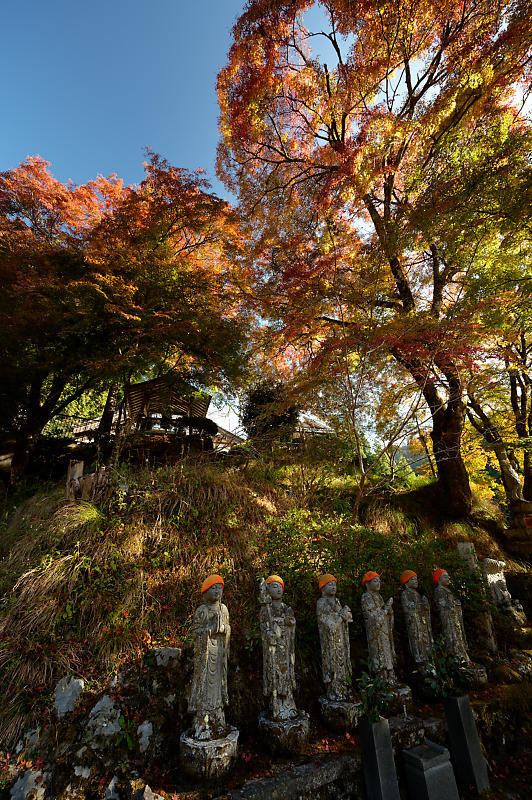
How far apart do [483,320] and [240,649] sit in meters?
6.17

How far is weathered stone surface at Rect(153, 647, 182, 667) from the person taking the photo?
Result: 3.31 meters

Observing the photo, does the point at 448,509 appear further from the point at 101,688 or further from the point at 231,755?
the point at 101,688

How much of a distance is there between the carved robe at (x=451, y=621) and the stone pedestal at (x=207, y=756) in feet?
9.34

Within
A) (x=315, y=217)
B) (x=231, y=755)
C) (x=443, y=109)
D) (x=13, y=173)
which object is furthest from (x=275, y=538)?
(x=13, y=173)

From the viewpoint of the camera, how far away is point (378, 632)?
358cm

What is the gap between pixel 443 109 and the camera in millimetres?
6004

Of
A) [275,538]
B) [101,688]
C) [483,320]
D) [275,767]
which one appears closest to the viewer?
[275,767]

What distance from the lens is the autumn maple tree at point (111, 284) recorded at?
6578 millimetres

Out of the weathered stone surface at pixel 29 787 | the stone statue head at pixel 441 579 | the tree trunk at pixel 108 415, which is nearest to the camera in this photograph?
the weathered stone surface at pixel 29 787

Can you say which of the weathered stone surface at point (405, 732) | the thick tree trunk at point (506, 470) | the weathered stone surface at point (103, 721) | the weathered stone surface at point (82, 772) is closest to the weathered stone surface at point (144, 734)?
the weathered stone surface at point (103, 721)

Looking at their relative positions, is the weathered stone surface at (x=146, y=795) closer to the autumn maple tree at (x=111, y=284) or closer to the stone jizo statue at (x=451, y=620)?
the stone jizo statue at (x=451, y=620)

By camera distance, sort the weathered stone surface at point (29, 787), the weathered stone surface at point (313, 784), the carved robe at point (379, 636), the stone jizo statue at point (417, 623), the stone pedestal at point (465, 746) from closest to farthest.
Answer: the weathered stone surface at point (313, 784), the weathered stone surface at point (29, 787), the stone pedestal at point (465, 746), the carved robe at point (379, 636), the stone jizo statue at point (417, 623)

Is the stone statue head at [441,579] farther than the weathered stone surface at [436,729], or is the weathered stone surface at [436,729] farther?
the stone statue head at [441,579]

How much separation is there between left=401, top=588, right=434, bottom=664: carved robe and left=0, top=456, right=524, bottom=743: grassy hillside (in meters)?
0.41
